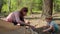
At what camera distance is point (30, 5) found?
18.3 m

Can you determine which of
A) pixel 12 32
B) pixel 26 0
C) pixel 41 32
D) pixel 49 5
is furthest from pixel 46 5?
pixel 12 32

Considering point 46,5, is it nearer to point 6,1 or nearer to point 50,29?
point 50,29

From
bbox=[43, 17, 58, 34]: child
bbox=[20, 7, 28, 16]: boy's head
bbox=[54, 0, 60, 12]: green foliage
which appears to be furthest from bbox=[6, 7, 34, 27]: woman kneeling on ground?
bbox=[54, 0, 60, 12]: green foliage

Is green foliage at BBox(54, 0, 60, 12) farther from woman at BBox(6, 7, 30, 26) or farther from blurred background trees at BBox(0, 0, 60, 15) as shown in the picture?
woman at BBox(6, 7, 30, 26)

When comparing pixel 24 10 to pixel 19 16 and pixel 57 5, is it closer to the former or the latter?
pixel 19 16

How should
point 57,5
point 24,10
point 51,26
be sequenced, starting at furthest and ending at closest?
point 57,5 < point 51,26 < point 24,10

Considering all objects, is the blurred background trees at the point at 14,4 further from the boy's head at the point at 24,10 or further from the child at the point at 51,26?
the boy's head at the point at 24,10

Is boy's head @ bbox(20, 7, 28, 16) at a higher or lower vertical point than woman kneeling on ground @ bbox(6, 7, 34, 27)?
higher

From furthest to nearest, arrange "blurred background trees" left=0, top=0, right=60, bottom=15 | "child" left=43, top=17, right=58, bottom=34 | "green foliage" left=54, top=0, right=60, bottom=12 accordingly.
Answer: "green foliage" left=54, top=0, right=60, bottom=12
"blurred background trees" left=0, top=0, right=60, bottom=15
"child" left=43, top=17, right=58, bottom=34

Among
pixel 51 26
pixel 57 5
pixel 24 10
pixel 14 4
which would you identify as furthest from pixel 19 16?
pixel 57 5

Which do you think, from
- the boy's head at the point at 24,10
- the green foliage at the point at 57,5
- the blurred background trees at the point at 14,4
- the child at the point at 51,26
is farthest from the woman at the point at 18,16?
the green foliage at the point at 57,5

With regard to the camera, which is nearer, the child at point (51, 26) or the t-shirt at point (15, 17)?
the t-shirt at point (15, 17)

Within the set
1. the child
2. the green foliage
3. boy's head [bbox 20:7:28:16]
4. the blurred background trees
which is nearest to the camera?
boy's head [bbox 20:7:28:16]

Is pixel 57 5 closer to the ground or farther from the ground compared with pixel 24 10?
closer to the ground
